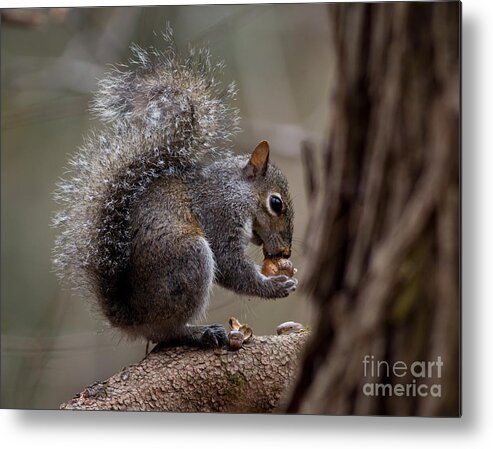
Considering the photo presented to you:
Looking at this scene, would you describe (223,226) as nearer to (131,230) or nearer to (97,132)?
(131,230)

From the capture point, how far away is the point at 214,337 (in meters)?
2.59

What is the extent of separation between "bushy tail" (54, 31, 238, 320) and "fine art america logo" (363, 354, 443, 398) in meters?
0.87

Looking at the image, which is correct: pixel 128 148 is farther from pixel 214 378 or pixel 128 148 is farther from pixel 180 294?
pixel 214 378

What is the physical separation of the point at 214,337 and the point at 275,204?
0.50 m

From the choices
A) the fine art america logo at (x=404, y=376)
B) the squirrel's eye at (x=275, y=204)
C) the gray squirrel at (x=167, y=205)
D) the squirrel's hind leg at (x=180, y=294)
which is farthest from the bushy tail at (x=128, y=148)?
the fine art america logo at (x=404, y=376)

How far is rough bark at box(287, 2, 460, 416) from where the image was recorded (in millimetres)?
2459

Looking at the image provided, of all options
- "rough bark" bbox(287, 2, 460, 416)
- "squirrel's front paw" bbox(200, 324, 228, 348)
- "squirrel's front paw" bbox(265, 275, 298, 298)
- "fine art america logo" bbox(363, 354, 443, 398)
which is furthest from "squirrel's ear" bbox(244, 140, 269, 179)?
"fine art america logo" bbox(363, 354, 443, 398)

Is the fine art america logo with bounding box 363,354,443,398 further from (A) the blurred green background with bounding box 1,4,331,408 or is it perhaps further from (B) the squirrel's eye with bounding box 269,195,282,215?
(B) the squirrel's eye with bounding box 269,195,282,215

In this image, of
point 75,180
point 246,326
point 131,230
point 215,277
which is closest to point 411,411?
point 246,326

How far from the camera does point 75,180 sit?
2729 mm

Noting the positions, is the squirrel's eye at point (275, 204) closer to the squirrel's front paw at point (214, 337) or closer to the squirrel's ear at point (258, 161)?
the squirrel's ear at point (258, 161)

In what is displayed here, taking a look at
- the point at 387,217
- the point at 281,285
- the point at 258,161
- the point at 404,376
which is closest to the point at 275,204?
the point at 258,161

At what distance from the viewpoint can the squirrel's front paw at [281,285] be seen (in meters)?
2.57

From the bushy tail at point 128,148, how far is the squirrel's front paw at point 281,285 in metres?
0.48
